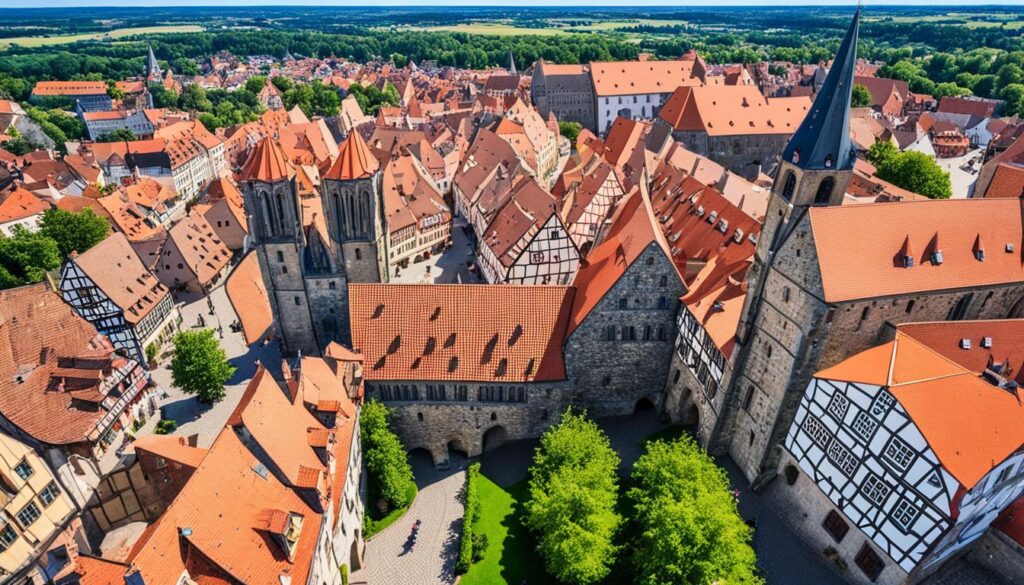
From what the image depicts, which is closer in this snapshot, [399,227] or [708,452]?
[708,452]

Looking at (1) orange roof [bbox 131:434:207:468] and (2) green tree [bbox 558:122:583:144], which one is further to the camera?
(2) green tree [bbox 558:122:583:144]

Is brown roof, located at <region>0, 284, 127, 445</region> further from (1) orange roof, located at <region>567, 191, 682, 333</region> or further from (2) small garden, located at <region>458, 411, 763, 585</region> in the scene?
(1) orange roof, located at <region>567, 191, 682, 333</region>

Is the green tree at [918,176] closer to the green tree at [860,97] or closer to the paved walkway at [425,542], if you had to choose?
the paved walkway at [425,542]

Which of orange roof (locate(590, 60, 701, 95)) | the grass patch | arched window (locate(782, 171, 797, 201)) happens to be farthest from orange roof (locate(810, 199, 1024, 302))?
orange roof (locate(590, 60, 701, 95))

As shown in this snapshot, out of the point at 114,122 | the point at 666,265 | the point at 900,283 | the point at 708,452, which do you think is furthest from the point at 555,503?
the point at 114,122

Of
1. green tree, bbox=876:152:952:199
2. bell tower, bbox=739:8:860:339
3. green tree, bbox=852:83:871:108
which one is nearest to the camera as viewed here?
bell tower, bbox=739:8:860:339

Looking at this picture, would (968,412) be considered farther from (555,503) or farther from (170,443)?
(170,443)
